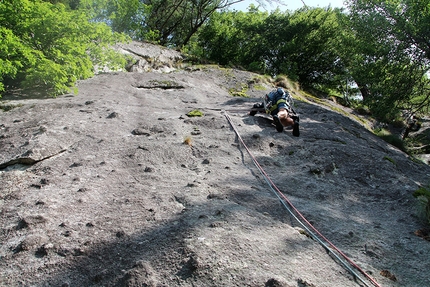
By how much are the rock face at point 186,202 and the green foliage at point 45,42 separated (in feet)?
2.53

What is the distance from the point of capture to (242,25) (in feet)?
68.3

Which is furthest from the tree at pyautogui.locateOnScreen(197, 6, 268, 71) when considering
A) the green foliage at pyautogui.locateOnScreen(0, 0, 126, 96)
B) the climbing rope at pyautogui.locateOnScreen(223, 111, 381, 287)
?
the climbing rope at pyautogui.locateOnScreen(223, 111, 381, 287)

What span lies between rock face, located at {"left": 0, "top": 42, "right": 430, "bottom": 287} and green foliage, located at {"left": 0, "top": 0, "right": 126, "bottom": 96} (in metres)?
0.77

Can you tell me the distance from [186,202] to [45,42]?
6.91 metres

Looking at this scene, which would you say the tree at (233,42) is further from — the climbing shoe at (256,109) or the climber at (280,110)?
the climber at (280,110)

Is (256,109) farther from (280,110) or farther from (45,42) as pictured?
(45,42)

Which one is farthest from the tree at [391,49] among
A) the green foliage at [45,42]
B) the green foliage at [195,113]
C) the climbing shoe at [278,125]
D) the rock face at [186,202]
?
the green foliage at [45,42]

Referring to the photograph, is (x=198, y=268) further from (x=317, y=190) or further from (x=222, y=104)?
(x=222, y=104)

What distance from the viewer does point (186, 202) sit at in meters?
3.75

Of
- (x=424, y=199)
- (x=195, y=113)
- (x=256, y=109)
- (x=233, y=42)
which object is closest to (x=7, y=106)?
(x=195, y=113)

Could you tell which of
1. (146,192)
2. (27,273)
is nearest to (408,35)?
(146,192)

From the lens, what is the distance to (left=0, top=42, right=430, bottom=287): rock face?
262 centimetres

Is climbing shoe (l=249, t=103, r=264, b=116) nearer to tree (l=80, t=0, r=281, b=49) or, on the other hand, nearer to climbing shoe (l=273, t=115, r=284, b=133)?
climbing shoe (l=273, t=115, r=284, b=133)

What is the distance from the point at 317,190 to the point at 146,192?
265cm
